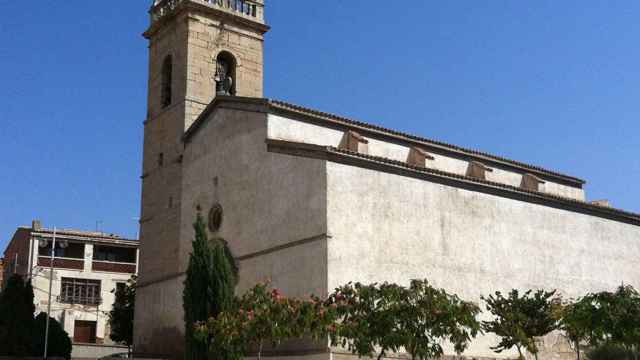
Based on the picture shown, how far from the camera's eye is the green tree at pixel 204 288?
21.5 metres

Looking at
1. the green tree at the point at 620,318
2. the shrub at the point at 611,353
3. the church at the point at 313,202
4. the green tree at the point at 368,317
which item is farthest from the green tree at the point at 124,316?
the green tree at the point at 620,318

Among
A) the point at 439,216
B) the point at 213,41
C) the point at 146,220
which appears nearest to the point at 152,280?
the point at 146,220

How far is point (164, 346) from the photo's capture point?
2723 centimetres

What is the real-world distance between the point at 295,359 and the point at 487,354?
6.34 metres

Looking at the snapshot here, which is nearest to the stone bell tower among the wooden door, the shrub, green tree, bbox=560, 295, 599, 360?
green tree, bbox=560, 295, 599, 360

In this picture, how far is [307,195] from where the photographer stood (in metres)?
21.6

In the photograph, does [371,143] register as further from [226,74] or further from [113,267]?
[113,267]

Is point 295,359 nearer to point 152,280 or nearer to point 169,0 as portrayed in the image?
point 152,280

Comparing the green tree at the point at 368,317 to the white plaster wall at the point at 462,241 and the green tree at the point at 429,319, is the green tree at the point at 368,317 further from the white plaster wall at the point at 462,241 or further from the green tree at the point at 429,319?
the white plaster wall at the point at 462,241

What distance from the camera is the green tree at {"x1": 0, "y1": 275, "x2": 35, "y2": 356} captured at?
25.7 meters

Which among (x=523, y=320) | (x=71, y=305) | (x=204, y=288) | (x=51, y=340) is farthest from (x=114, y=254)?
(x=523, y=320)

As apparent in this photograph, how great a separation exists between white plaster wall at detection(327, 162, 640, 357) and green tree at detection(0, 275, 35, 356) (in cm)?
1177

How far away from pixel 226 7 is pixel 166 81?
3.67 meters

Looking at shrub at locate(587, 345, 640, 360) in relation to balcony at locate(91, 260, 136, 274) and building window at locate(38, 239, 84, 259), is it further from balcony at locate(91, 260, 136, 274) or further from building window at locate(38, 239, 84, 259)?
building window at locate(38, 239, 84, 259)
